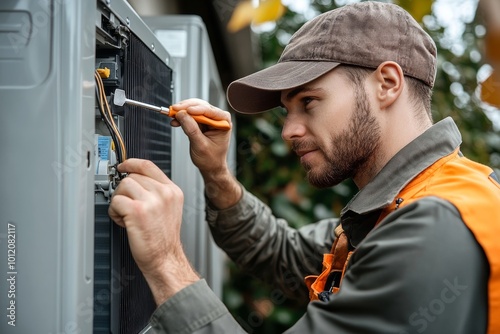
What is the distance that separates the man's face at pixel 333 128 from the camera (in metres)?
1.41

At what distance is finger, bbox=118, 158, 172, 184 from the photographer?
1079 mm

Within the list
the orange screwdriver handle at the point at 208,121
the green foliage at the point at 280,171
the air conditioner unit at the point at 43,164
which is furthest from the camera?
the green foliage at the point at 280,171

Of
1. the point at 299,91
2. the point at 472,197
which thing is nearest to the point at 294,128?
the point at 299,91

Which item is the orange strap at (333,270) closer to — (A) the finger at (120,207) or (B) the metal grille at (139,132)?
(B) the metal grille at (139,132)

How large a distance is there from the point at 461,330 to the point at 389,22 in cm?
76

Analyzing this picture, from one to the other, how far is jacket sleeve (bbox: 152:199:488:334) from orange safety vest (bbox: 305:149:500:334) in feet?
0.05

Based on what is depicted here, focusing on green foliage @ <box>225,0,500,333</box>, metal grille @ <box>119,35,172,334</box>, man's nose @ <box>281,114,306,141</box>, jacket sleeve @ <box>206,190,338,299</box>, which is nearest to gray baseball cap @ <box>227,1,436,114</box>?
man's nose @ <box>281,114,306,141</box>

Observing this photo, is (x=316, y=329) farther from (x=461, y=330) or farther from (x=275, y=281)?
(x=275, y=281)

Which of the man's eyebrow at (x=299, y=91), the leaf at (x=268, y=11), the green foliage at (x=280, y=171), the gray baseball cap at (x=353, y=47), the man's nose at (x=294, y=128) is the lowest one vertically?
the green foliage at (x=280, y=171)

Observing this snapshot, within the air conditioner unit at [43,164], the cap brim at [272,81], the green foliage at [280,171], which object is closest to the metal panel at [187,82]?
the cap brim at [272,81]

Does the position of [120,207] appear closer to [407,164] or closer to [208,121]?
[208,121]

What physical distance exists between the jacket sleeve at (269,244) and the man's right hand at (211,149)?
68 mm

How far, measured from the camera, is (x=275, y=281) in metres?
2.15

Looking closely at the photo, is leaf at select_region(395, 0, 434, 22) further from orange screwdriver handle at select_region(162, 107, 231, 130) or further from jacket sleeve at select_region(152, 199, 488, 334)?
jacket sleeve at select_region(152, 199, 488, 334)
